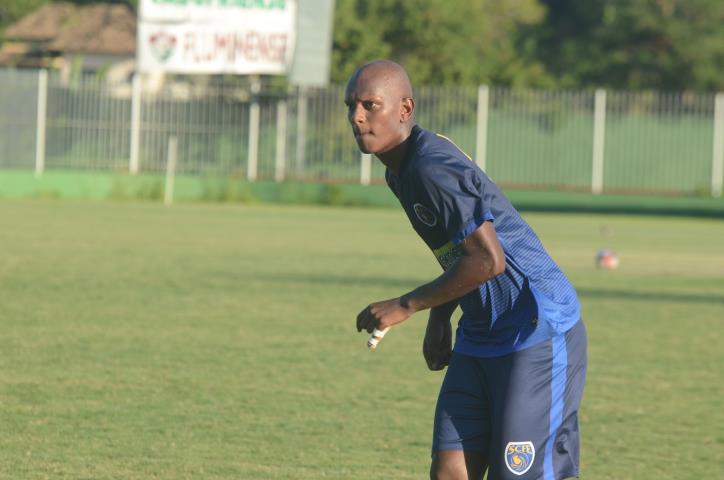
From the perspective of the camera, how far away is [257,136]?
37531 mm

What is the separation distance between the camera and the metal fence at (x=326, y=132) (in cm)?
3559

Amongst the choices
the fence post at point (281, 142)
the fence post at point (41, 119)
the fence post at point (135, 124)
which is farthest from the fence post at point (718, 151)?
the fence post at point (41, 119)

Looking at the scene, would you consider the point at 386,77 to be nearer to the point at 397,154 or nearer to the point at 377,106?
the point at 377,106

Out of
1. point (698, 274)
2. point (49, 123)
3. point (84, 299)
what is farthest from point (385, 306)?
point (49, 123)

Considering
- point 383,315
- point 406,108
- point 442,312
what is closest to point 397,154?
point 406,108

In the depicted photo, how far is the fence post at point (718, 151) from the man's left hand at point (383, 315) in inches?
1242

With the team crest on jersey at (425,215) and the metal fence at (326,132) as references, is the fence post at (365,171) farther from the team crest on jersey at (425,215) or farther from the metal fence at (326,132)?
the team crest on jersey at (425,215)

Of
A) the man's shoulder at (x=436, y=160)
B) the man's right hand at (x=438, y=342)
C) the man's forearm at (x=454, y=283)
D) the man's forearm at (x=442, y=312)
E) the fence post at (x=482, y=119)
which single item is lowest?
the man's right hand at (x=438, y=342)

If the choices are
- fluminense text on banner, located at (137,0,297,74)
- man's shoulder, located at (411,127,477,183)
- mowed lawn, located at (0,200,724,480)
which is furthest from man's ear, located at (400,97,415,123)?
fluminense text on banner, located at (137,0,297,74)

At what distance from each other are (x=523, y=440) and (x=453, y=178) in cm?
88

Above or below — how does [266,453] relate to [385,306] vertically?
below

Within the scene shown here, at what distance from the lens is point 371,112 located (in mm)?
4887

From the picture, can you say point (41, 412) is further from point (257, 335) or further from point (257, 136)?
point (257, 136)

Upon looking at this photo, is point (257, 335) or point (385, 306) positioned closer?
point (385, 306)
